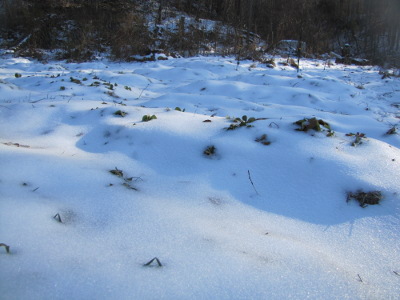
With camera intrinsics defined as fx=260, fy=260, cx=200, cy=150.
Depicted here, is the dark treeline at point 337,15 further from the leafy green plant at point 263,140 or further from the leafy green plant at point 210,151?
the leafy green plant at point 210,151

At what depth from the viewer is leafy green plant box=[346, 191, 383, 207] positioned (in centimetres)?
150

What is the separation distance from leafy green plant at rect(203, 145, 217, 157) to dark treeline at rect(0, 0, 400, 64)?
306 inches

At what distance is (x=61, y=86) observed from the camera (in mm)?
4574

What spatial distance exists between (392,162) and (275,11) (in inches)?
727

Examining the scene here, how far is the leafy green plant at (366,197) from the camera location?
4.91ft

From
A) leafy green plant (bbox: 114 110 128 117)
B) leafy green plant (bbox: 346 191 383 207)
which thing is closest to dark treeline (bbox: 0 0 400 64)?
leafy green plant (bbox: 114 110 128 117)

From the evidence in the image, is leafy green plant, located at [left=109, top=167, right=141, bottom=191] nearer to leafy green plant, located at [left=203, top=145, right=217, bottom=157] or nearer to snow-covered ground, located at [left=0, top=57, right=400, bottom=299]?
snow-covered ground, located at [left=0, top=57, right=400, bottom=299]

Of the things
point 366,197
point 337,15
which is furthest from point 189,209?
point 337,15

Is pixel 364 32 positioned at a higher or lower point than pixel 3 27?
higher

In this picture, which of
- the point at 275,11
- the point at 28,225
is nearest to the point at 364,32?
the point at 275,11

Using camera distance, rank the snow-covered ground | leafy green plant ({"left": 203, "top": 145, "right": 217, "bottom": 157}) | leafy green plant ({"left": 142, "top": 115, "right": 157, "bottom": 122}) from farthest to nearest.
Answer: leafy green plant ({"left": 142, "top": 115, "right": 157, "bottom": 122}) → leafy green plant ({"left": 203, "top": 145, "right": 217, "bottom": 157}) → the snow-covered ground

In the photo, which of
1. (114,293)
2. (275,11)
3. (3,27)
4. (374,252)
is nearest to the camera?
(114,293)

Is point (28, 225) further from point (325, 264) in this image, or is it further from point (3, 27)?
point (3, 27)

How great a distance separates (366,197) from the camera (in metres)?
1.52
